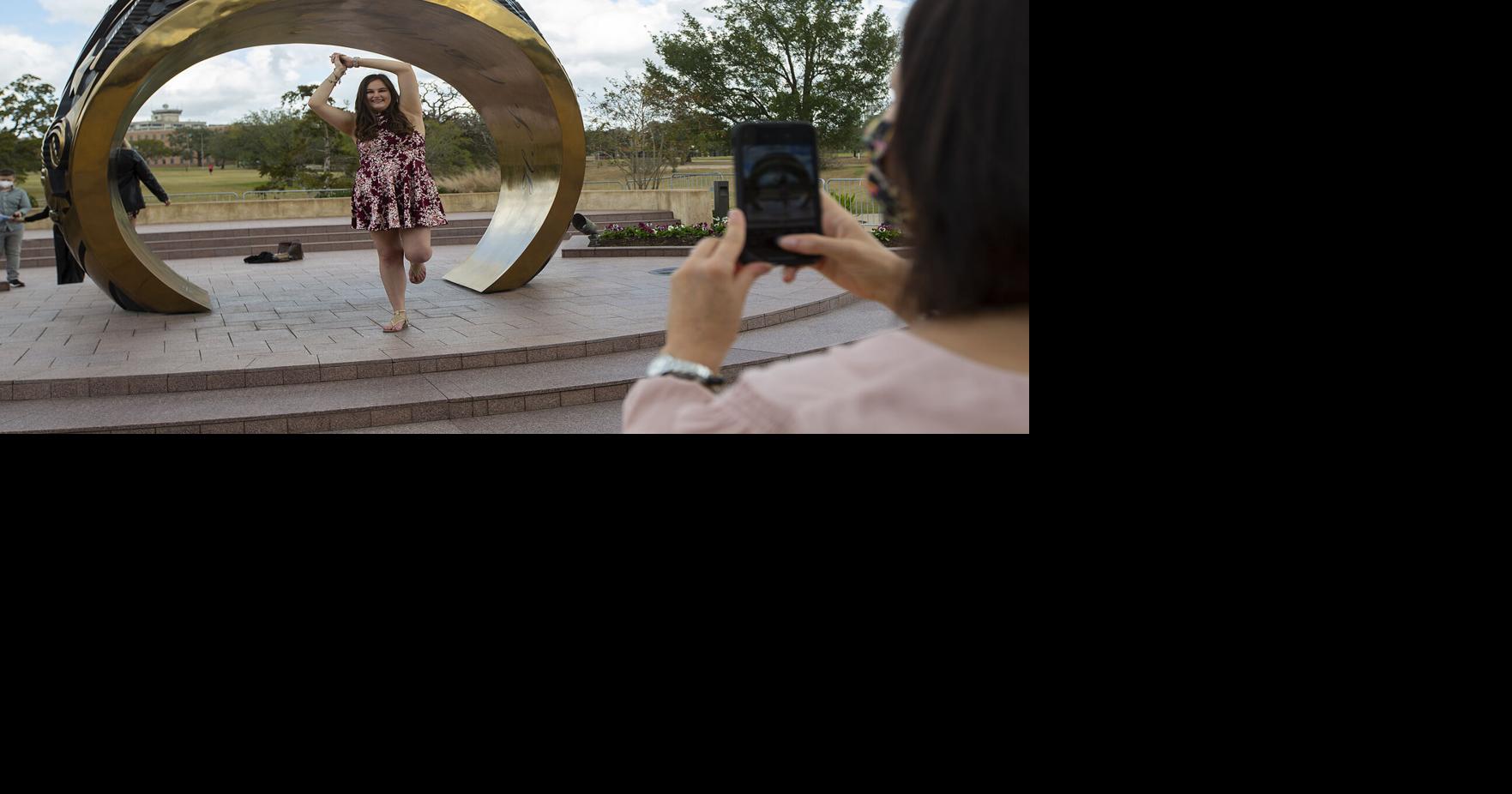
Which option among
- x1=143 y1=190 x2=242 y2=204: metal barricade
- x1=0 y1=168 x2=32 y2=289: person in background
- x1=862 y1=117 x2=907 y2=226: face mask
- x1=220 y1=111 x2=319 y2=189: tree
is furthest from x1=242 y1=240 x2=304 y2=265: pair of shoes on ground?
x1=220 y1=111 x2=319 y2=189: tree

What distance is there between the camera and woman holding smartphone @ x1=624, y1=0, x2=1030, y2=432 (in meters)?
1.08

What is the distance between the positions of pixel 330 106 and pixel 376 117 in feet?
1.24

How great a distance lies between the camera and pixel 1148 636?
286 cm

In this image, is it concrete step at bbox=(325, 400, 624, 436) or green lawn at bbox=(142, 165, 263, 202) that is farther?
green lawn at bbox=(142, 165, 263, 202)

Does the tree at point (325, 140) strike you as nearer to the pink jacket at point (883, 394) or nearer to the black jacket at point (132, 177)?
the black jacket at point (132, 177)

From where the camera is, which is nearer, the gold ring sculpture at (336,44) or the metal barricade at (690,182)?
the gold ring sculpture at (336,44)

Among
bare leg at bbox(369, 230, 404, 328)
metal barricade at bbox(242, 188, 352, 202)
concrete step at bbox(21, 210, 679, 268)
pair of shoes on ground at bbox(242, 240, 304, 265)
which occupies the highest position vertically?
metal barricade at bbox(242, 188, 352, 202)

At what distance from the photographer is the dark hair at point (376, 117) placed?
589 centimetres

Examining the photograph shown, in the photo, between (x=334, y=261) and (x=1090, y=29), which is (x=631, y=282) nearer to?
(x=334, y=261)

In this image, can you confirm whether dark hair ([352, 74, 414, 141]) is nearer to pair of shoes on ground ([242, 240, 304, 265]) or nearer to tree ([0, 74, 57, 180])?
pair of shoes on ground ([242, 240, 304, 265])

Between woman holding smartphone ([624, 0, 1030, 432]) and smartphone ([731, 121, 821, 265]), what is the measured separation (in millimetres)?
228

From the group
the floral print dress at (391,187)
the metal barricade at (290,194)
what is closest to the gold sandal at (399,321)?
the floral print dress at (391,187)

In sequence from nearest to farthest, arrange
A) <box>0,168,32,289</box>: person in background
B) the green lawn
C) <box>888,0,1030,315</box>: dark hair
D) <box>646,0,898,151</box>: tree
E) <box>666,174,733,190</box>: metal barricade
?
1. <box>888,0,1030,315</box>: dark hair
2. <box>646,0,898,151</box>: tree
3. <box>0,168,32,289</box>: person in background
4. <box>666,174,733,190</box>: metal barricade
5. the green lawn

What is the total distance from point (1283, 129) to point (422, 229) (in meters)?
4.68
